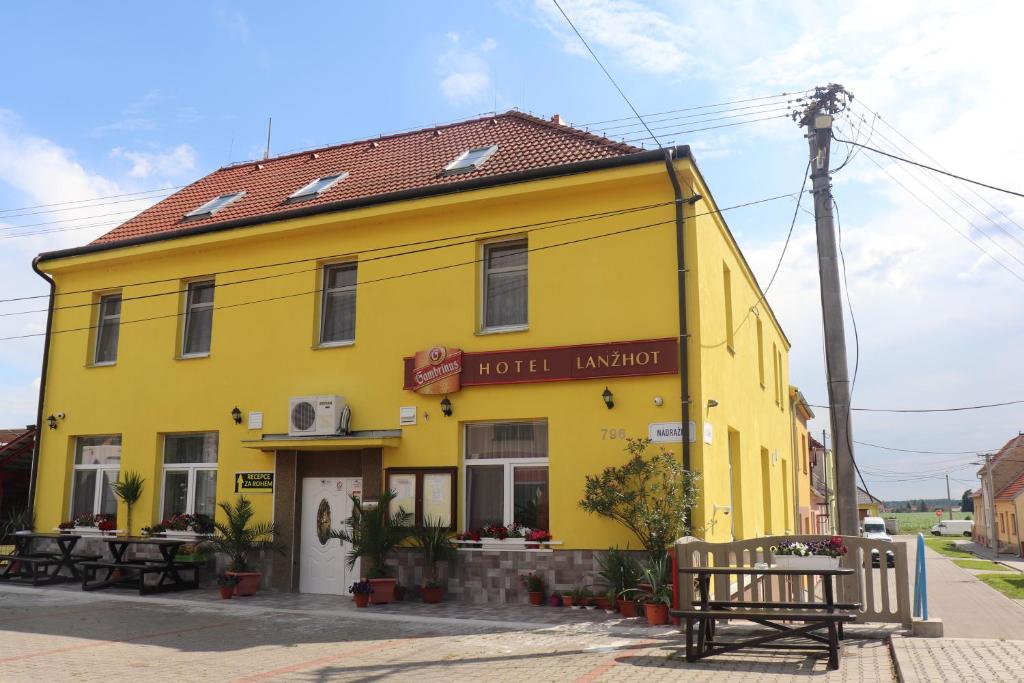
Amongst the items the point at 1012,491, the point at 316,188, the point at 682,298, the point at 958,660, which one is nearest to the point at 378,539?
the point at 682,298

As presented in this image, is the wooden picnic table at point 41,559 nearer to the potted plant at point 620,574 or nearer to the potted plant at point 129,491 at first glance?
the potted plant at point 129,491

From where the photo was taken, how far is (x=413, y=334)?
13.3 metres

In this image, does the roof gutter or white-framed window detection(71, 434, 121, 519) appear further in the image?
white-framed window detection(71, 434, 121, 519)

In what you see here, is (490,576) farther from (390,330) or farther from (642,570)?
(390,330)

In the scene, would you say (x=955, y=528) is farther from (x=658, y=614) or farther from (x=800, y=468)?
(x=658, y=614)

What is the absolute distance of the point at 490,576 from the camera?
11992mm

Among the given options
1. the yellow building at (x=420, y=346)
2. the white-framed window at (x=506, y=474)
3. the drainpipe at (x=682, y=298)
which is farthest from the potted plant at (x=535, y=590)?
the drainpipe at (x=682, y=298)

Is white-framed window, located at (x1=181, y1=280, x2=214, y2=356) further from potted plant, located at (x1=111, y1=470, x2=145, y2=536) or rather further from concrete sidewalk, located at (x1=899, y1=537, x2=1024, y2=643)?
concrete sidewalk, located at (x1=899, y1=537, x2=1024, y2=643)

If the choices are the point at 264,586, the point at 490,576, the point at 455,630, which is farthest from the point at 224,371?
the point at 455,630

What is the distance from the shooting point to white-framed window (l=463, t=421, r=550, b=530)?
1221cm

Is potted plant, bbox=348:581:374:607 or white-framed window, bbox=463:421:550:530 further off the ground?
white-framed window, bbox=463:421:550:530

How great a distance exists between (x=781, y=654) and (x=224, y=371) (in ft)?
34.2

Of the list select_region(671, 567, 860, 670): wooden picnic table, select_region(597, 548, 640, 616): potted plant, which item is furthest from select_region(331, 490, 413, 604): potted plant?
Result: select_region(671, 567, 860, 670): wooden picnic table

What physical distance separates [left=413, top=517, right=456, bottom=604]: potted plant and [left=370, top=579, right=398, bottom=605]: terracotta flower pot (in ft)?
1.59
